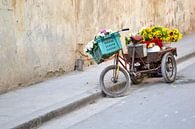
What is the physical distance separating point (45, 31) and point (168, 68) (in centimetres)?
288

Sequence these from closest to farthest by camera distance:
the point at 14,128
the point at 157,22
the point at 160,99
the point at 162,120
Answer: the point at 14,128, the point at 162,120, the point at 160,99, the point at 157,22

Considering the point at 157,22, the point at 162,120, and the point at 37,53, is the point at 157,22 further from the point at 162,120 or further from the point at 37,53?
the point at 162,120

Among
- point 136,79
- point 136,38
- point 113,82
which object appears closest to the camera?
point 113,82

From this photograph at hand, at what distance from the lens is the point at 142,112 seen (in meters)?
7.72

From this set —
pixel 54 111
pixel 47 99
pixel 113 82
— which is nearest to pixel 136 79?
pixel 113 82

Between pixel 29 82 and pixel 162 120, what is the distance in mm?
3889

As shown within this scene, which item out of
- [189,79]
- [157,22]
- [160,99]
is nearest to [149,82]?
[189,79]

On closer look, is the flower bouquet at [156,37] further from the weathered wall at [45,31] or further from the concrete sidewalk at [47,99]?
the weathered wall at [45,31]

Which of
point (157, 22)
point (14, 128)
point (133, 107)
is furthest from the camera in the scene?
point (157, 22)

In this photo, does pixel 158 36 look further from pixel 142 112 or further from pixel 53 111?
pixel 53 111

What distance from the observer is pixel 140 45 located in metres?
9.73

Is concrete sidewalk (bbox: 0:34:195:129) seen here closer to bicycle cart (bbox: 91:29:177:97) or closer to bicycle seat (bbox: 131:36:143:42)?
bicycle cart (bbox: 91:29:177:97)

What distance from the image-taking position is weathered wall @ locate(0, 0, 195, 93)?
9352 millimetres

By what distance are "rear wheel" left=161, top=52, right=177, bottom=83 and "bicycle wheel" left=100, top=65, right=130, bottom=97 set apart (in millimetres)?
878
